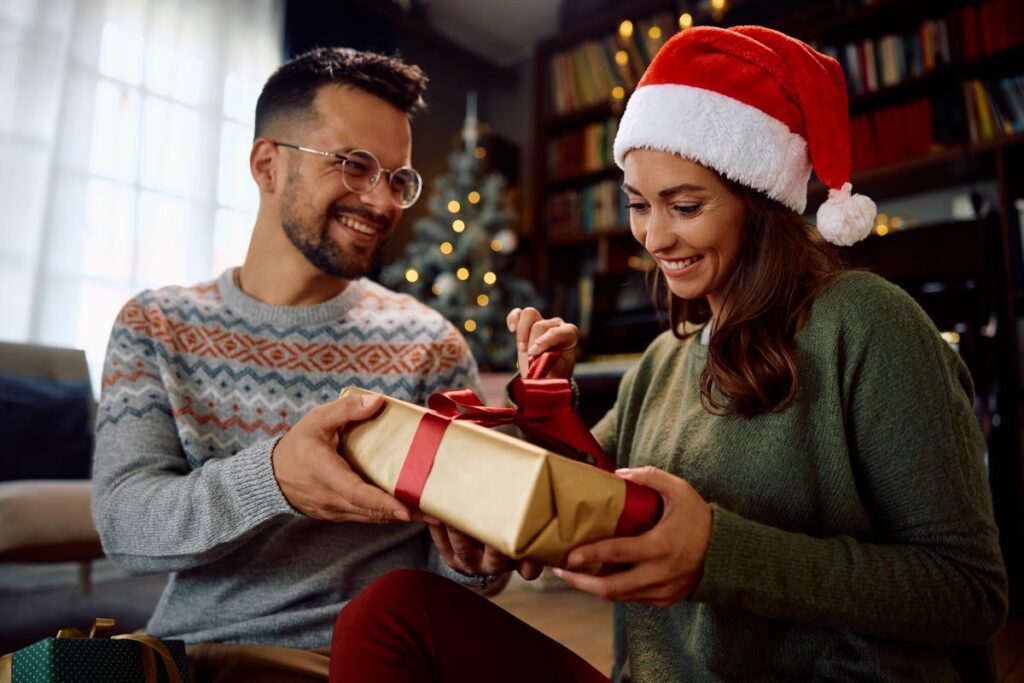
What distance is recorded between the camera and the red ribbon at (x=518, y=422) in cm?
64

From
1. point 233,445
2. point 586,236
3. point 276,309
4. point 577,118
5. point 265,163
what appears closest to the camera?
point 233,445

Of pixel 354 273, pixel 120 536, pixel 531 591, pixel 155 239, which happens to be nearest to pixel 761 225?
pixel 354 273

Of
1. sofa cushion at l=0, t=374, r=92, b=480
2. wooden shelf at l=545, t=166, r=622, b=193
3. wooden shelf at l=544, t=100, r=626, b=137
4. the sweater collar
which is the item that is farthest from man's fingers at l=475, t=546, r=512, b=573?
wooden shelf at l=544, t=100, r=626, b=137

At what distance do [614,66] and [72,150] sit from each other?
2.88 m

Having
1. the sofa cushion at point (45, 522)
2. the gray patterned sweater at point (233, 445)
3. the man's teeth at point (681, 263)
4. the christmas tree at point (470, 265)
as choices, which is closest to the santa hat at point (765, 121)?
the man's teeth at point (681, 263)

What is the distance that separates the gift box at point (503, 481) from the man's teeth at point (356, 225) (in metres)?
0.67

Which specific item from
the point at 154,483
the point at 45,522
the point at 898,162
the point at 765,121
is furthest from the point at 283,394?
the point at 898,162

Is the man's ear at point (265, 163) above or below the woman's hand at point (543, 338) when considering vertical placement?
above

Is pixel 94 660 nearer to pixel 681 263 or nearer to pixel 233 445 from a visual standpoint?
pixel 233 445

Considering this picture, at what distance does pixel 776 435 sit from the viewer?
2.63ft

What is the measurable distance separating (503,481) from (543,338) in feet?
1.08

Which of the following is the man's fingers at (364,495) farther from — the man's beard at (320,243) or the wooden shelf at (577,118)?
the wooden shelf at (577,118)

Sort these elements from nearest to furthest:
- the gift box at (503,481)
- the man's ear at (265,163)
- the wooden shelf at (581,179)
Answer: the gift box at (503,481)
the man's ear at (265,163)
the wooden shelf at (581,179)

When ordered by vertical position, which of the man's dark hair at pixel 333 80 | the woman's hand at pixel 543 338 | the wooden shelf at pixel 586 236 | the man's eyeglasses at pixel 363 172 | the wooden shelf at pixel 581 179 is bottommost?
the woman's hand at pixel 543 338
